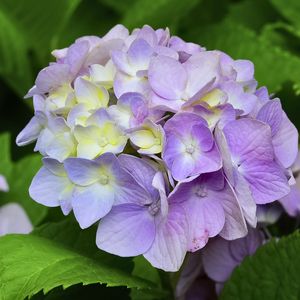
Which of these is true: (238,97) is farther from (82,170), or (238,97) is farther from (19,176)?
(19,176)

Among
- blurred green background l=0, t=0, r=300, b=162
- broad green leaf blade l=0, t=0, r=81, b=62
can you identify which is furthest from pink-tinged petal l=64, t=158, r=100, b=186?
broad green leaf blade l=0, t=0, r=81, b=62

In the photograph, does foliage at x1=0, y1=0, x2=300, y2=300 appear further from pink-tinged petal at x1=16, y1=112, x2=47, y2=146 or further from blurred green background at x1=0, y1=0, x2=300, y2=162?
pink-tinged petal at x1=16, y1=112, x2=47, y2=146

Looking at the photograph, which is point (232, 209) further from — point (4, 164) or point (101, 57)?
point (4, 164)

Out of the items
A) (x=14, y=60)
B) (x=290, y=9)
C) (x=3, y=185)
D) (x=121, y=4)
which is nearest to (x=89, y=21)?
(x=121, y=4)

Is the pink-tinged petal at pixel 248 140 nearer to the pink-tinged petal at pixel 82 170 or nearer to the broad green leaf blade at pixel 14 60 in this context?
the pink-tinged petal at pixel 82 170

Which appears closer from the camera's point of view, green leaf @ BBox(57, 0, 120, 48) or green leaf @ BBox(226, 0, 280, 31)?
green leaf @ BBox(226, 0, 280, 31)

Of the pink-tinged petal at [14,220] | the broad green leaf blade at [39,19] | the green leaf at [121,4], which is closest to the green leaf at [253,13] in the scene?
the green leaf at [121,4]
